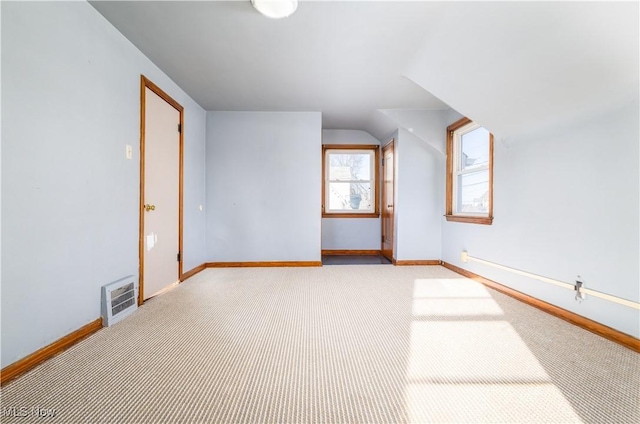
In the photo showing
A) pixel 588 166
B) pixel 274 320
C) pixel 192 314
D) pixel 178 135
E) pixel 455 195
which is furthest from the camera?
pixel 455 195

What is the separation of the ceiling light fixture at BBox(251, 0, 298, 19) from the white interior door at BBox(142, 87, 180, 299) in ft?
4.90

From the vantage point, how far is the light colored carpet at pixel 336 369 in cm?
121

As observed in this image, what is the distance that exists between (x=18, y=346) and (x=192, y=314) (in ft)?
3.38

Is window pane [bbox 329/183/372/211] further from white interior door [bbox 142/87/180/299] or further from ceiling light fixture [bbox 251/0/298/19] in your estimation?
ceiling light fixture [bbox 251/0/298/19]

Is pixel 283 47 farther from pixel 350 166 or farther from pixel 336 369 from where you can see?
pixel 350 166

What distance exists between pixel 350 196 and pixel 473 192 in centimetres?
244

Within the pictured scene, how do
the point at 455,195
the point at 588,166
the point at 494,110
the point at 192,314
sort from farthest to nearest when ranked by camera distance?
the point at 455,195
the point at 494,110
the point at 192,314
the point at 588,166

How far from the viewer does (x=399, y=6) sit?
1.95 metres

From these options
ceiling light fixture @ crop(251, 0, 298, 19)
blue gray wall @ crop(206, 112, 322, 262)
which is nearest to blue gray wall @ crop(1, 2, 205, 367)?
ceiling light fixture @ crop(251, 0, 298, 19)

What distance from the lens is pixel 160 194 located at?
2.93 meters

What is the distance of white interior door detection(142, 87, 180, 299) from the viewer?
2703mm

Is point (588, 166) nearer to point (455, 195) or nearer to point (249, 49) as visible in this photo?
point (455, 195)

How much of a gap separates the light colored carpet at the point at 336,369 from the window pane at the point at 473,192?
52.7 inches

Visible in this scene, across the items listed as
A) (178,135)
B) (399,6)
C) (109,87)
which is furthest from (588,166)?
(178,135)
